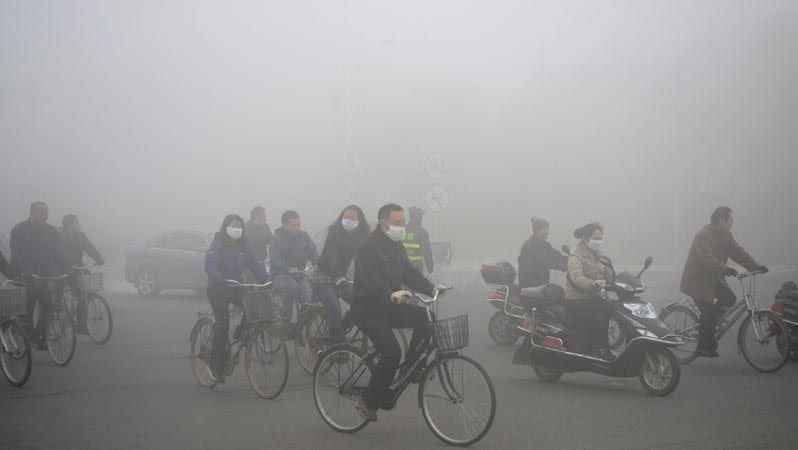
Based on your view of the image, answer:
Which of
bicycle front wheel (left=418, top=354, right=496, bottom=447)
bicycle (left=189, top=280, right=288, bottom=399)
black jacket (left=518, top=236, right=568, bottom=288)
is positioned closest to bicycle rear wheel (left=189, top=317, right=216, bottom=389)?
bicycle (left=189, top=280, right=288, bottom=399)

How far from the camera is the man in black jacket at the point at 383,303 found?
6.36 m

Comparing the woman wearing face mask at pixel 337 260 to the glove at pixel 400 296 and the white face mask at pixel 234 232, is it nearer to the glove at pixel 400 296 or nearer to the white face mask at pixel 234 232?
the white face mask at pixel 234 232

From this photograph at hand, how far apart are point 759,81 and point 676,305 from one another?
3216cm

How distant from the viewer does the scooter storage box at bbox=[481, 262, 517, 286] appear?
1196 cm

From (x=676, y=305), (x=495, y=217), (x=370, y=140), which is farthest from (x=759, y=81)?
(x=676, y=305)

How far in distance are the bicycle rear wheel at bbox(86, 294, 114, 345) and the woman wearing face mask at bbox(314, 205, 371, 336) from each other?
4155 millimetres

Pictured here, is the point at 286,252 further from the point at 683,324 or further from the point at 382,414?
the point at 683,324

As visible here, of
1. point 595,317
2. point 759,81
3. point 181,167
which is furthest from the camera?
point 181,167

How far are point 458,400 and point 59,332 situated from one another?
20.0 ft

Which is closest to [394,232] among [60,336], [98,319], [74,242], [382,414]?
[382,414]

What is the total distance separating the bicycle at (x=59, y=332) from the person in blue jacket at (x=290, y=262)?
7.99 ft

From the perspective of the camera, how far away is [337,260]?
32.1 ft

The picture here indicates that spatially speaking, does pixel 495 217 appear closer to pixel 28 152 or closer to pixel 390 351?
pixel 28 152

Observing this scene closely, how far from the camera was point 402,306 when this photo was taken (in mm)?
6465
